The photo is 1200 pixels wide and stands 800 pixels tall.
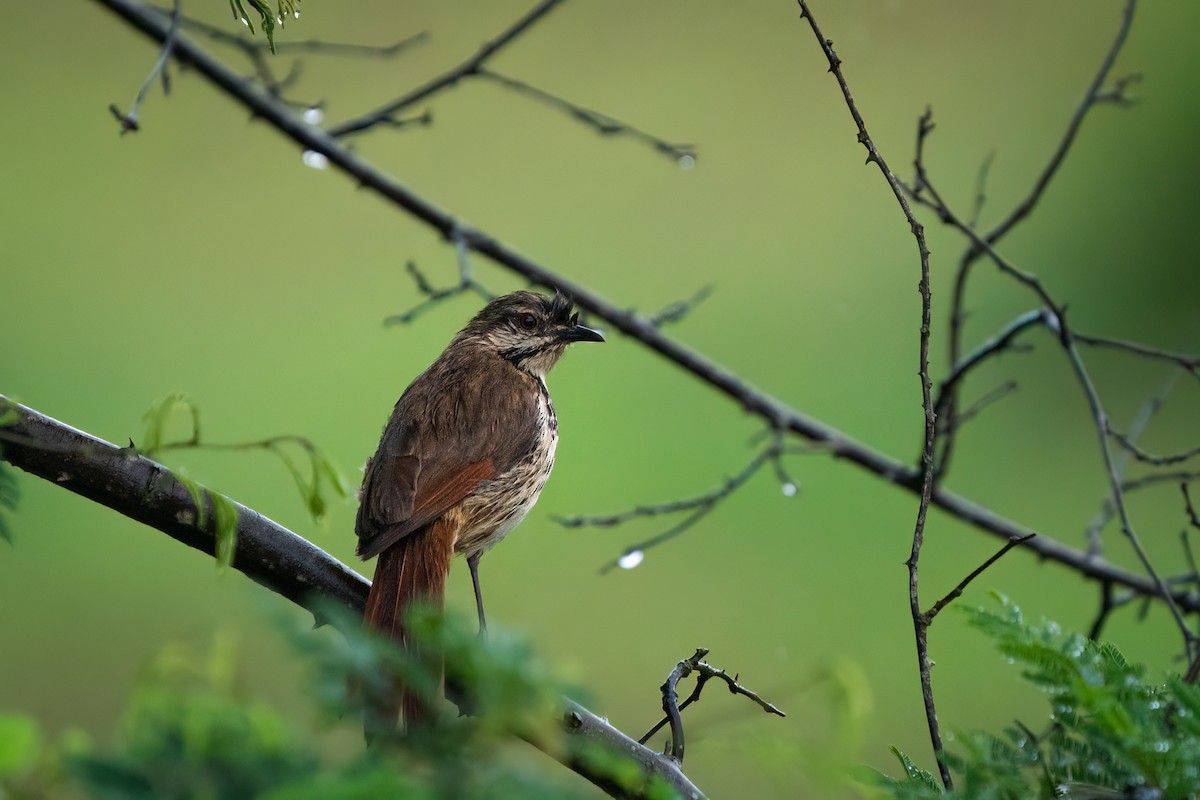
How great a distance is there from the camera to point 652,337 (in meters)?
2.29

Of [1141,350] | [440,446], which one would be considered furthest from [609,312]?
[1141,350]

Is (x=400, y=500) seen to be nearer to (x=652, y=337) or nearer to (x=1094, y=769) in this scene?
(x=652, y=337)

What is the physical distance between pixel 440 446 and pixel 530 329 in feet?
1.95

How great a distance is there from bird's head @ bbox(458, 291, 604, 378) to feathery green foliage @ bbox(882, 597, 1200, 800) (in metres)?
1.52

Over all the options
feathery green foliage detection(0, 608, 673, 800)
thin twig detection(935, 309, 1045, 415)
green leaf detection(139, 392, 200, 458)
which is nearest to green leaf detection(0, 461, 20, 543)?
green leaf detection(139, 392, 200, 458)

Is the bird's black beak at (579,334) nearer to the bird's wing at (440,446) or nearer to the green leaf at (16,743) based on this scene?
the bird's wing at (440,446)

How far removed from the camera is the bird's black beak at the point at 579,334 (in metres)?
2.13

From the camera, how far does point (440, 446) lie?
167 centimetres

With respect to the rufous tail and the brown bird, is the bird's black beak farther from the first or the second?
the rufous tail

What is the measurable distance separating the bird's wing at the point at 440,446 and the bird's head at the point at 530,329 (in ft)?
0.66

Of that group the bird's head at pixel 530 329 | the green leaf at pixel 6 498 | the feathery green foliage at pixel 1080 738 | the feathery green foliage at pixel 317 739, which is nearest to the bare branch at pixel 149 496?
the green leaf at pixel 6 498

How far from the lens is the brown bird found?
1.46 m

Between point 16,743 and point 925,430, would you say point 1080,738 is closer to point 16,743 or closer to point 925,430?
point 925,430

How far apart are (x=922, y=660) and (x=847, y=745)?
0.17 metres
